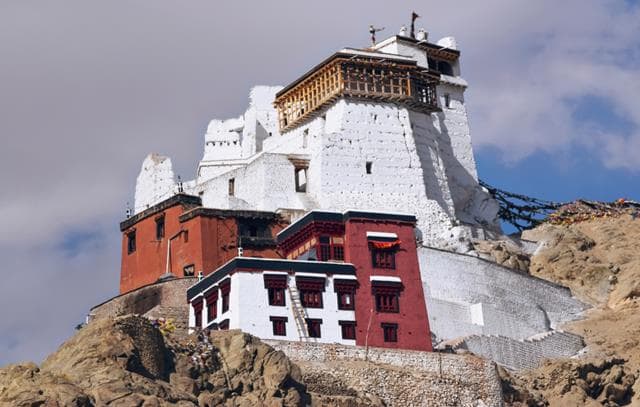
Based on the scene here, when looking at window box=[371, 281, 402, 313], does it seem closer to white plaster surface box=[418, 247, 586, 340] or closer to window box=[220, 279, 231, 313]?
white plaster surface box=[418, 247, 586, 340]

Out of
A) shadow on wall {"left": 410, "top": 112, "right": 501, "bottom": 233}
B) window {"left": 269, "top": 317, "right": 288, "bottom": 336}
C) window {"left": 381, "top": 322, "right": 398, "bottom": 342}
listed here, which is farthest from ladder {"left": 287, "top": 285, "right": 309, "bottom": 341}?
shadow on wall {"left": 410, "top": 112, "right": 501, "bottom": 233}

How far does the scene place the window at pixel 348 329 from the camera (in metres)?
68.2

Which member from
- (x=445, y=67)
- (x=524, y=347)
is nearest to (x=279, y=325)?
(x=524, y=347)

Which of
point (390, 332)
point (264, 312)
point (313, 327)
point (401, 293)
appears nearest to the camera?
point (264, 312)

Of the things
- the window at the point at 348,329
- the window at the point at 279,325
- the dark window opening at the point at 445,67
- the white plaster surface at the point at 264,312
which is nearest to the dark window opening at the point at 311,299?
the white plaster surface at the point at 264,312

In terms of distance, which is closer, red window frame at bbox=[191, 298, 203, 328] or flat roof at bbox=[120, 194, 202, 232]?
red window frame at bbox=[191, 298, 203, 328]

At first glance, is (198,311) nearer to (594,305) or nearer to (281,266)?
(281,266)

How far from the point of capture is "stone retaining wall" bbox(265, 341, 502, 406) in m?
64.6

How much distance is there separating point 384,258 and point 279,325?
614 cm

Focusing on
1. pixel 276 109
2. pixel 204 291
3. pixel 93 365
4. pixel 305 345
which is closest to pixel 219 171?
pixel 276 109

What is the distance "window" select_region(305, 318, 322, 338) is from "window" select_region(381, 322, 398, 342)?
281 cm

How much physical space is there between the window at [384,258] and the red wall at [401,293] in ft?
0.58

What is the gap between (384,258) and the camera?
2788 inches

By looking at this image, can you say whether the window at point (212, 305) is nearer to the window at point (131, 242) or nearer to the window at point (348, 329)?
the window at point (348, 329)
